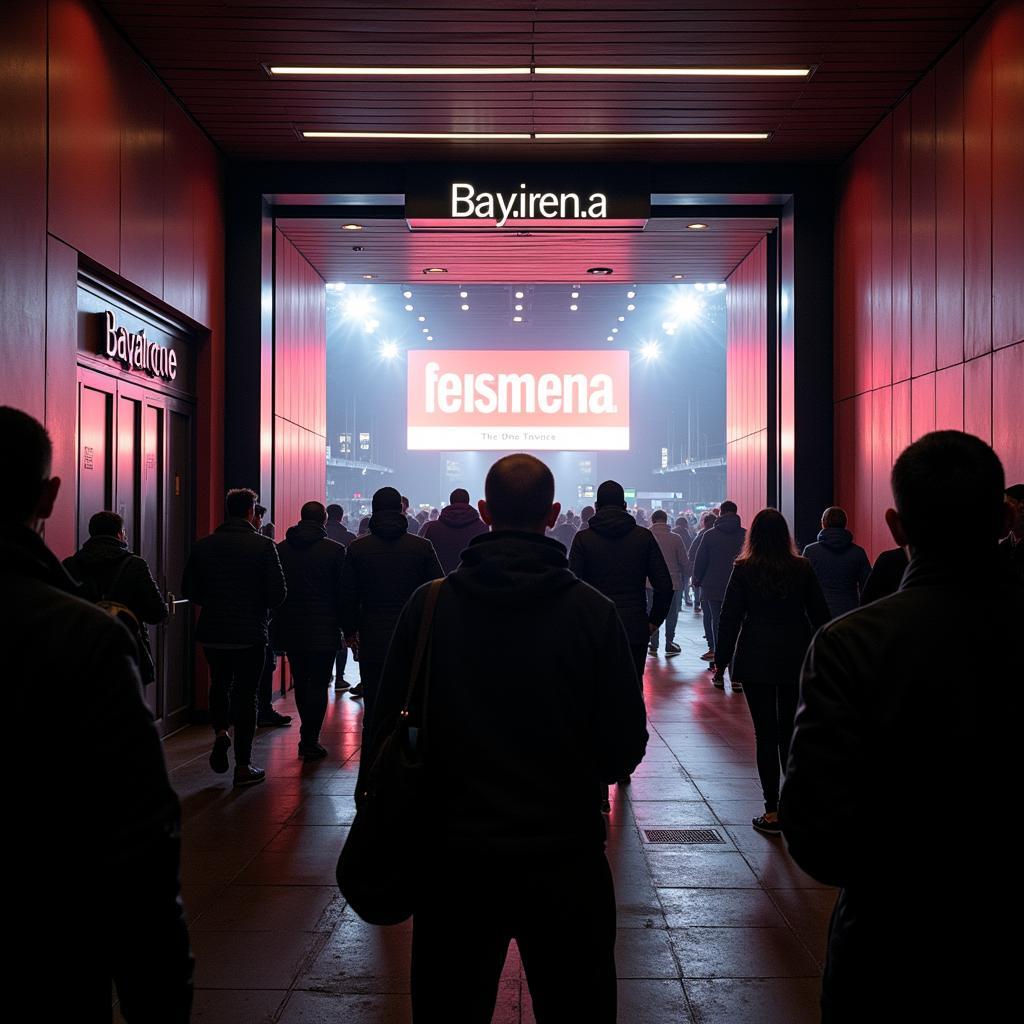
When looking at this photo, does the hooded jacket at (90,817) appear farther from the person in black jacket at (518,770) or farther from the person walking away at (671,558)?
the person walking away at (671,558)

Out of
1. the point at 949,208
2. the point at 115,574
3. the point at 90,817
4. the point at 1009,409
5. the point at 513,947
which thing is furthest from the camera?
the point at 949,208

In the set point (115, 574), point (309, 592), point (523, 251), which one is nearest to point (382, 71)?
point (309, 592)

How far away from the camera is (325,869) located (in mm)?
5082

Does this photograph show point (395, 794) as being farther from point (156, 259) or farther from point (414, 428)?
point (414, 428)

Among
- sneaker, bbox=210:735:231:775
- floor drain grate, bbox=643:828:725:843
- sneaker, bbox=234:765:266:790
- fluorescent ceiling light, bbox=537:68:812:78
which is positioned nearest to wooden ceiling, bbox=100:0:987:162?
fluorescent ceiling light, bbox=537:68:812:78

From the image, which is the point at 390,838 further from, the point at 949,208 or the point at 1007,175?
the point at 949,208

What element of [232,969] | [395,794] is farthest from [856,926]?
[232,969]

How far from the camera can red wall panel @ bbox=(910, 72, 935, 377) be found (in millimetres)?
7543

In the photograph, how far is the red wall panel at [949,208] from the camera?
7.04 meters

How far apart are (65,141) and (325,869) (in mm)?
4121

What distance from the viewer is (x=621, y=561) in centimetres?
663

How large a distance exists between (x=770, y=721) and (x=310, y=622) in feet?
11.2

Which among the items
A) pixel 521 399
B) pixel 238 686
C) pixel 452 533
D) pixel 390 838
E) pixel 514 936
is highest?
pixel 521 399

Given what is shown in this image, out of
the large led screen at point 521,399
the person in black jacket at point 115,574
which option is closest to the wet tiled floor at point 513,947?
the person in black jacket at point 115,574
